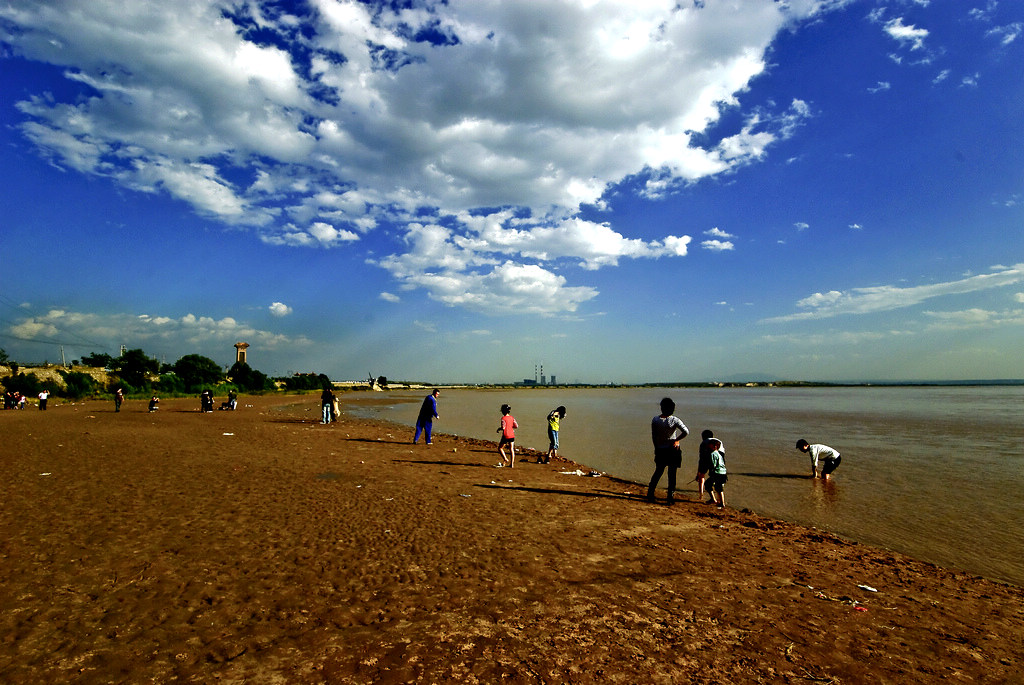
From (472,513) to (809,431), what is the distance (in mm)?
25967

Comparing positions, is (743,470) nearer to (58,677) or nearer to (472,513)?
(472,513)

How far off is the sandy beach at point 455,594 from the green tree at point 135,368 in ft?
208

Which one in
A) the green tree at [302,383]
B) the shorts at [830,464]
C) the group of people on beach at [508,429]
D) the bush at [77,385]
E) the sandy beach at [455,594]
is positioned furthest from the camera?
the green tree at [302,383]

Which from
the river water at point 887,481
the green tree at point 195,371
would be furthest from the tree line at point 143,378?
the river water at point 887,481

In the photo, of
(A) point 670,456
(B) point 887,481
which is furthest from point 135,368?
(B) point 887,481

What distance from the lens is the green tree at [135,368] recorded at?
201ft

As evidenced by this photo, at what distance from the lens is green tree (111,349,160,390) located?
61219 millimetres

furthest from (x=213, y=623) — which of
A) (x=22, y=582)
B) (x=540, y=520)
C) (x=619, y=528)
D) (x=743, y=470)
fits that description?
(x=743, y=470)

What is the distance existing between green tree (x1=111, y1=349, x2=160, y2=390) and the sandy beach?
2499 inches

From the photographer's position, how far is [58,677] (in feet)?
12.7

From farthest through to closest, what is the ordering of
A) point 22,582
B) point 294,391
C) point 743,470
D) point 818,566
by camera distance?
point 294,391, point 743,470, point 818,566, point 22,582

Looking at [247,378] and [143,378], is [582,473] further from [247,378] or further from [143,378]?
[247,378]

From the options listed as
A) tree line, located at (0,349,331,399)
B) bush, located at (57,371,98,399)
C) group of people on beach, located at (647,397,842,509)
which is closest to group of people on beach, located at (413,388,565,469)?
group of people on beach, located at (647,397,842,509)

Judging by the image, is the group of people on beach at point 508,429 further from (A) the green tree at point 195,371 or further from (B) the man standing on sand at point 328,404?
(A) the green tree at point 195,371
